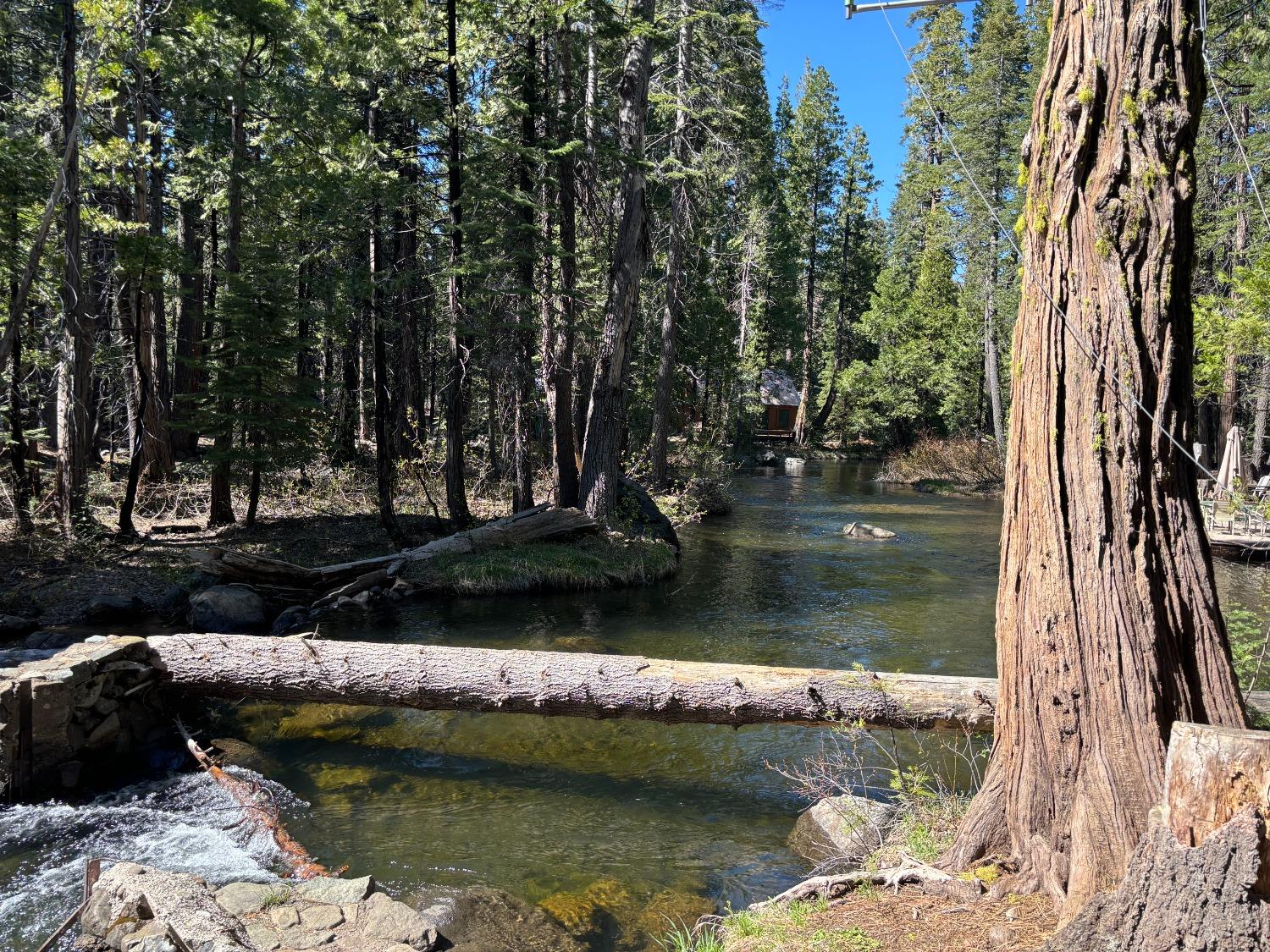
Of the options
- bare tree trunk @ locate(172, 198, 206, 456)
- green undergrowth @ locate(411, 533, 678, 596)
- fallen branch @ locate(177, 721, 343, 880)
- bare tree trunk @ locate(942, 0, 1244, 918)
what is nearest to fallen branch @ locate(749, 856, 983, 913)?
bare tree trunk @ locate(942, 0, 1244, 918)

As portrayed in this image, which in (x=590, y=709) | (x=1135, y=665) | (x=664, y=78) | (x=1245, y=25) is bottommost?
(x=590, y=709)

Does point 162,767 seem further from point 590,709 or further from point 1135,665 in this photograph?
point 1135,665

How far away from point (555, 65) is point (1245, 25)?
1855cm

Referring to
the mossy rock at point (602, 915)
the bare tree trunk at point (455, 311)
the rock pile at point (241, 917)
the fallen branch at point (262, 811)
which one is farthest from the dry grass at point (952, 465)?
the rock pile at point (241, 917)

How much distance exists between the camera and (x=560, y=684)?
261 inches

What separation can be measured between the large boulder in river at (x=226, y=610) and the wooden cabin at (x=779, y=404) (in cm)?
4048

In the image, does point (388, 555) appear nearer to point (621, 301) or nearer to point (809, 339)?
point (621, 301)

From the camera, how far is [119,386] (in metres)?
21.5

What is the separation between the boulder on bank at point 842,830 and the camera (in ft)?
16.6

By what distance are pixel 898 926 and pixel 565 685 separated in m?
3.44

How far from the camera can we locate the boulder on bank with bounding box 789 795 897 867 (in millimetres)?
5066

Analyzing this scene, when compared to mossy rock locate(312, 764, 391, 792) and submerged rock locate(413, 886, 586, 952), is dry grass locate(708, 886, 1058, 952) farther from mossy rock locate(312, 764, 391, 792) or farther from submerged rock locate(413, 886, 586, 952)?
mossy rock locate(312, 764, 391, 792)

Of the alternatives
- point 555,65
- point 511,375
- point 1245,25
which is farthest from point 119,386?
point 1245,25

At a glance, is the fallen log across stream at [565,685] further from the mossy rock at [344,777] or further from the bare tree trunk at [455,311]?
the bare tree trunk at [455,311]
